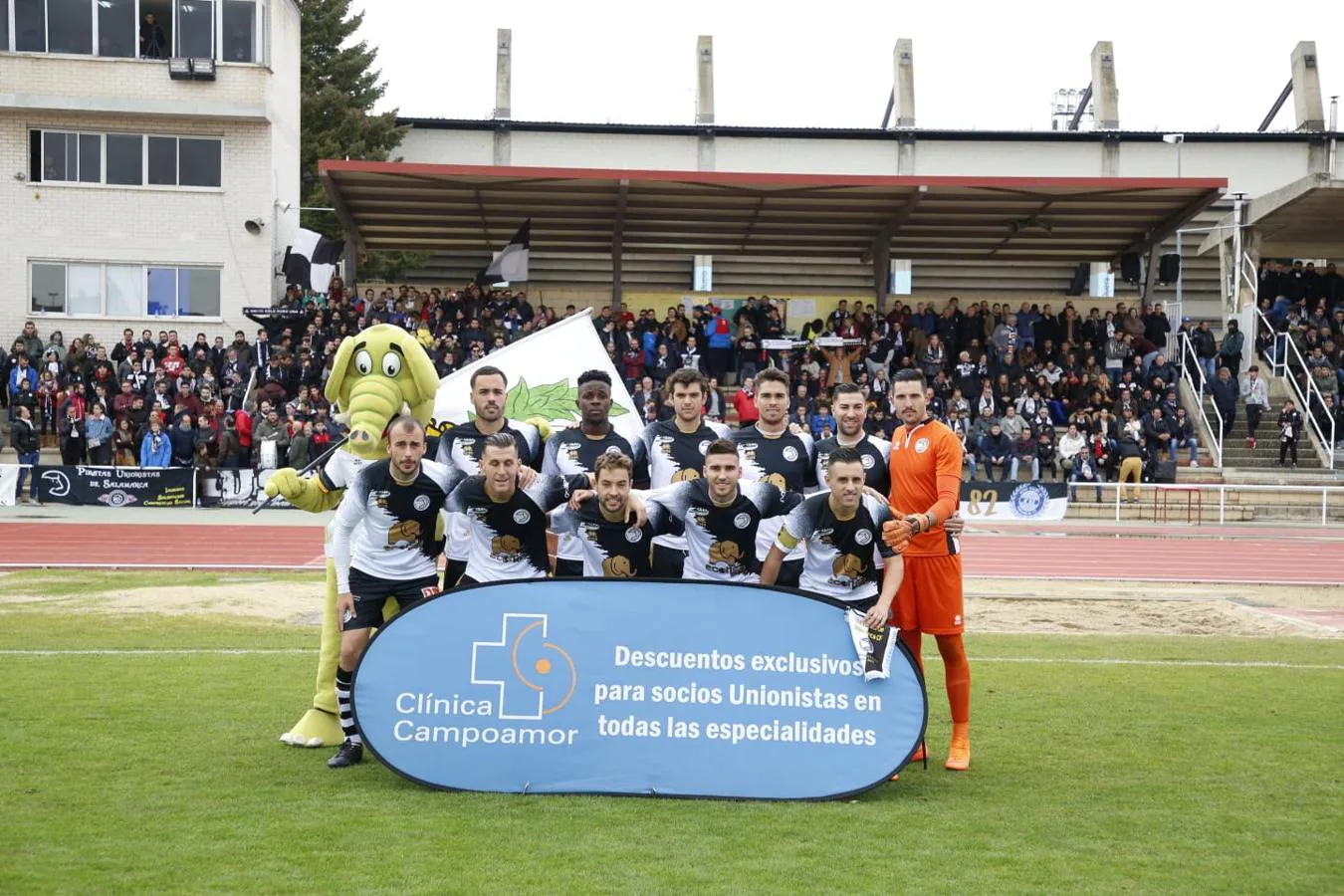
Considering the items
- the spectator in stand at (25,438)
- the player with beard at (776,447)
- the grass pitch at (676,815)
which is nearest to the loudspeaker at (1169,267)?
the spectator in stand at (25,438)

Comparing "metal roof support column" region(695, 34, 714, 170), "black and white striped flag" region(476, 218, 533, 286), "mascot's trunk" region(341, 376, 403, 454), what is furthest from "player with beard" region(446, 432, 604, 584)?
"metal roof support column" region(695, 34, 714, 170)

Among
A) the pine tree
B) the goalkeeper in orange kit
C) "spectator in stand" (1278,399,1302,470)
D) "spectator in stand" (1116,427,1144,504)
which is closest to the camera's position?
the goalkeeper in orange kit

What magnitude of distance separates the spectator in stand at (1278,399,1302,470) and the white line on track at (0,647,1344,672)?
21.3m

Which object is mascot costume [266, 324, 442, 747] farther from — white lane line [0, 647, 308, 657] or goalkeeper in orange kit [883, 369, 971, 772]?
goalkeeper in orange kit [883, 369, 971, 772]

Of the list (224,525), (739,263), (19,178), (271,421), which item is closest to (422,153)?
(739,263)

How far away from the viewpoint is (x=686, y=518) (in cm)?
733

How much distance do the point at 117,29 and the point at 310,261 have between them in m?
7.02

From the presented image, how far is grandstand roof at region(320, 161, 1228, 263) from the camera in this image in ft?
102

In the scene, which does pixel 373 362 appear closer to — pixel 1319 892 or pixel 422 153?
pixel 1319 892

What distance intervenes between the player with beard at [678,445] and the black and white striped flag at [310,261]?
90.9 feet

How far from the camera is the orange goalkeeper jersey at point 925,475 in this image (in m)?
7.48

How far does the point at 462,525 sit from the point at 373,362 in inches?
64.3

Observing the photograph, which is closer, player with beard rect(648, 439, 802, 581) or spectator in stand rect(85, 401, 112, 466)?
player with beard rect(648, 439, 802, 581)

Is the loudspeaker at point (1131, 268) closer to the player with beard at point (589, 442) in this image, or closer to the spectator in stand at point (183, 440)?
the spectator in stand at point (183, 440)
